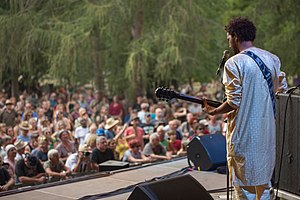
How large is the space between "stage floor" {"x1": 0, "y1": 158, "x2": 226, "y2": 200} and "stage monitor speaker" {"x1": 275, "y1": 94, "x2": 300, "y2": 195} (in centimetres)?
96

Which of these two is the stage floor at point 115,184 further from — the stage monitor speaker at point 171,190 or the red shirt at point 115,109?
the red shirt at point 115,109

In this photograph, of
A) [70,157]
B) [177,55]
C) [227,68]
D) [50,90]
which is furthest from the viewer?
[50,90]

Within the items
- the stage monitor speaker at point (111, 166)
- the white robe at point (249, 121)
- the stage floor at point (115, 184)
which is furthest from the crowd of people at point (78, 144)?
the white robe at point (249, 121)

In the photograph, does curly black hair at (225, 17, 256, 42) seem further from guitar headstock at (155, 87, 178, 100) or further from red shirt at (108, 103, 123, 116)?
red shirt at (108, 103, 123, 116)

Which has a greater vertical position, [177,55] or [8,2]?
[8,2]

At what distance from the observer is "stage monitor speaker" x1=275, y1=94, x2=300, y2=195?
208 inches

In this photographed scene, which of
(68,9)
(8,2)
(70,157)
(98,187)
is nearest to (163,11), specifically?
(68,9)

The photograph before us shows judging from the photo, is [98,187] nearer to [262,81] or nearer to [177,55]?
[262,81]

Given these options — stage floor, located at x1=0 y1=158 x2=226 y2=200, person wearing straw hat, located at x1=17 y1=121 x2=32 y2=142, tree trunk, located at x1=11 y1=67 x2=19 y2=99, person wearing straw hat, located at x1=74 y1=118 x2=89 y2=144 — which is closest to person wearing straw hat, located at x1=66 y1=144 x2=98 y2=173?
stage floor, located at x1=0 y1=158 x2=226 y2=200

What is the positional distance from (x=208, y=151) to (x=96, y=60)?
11.0 metres

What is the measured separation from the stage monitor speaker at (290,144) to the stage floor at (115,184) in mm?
961

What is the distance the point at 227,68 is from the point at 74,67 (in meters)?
12.7

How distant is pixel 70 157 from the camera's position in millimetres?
9133

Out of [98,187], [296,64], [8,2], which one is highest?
[8,2]
